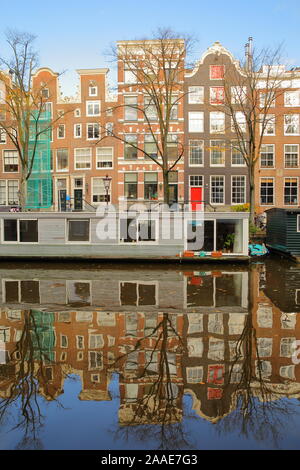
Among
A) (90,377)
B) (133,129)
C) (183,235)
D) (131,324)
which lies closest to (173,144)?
(133,129)

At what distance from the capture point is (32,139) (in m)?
37.2

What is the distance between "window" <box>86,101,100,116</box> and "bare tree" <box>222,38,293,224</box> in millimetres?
10446

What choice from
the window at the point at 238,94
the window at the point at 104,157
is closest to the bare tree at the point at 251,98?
the window at the point at 238,94

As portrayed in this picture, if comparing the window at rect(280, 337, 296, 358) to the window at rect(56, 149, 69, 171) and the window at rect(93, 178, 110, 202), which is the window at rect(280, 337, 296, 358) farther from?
the window at rect(56, 149, 69, 171)

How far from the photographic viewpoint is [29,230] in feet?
73.0

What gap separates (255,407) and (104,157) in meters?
32.1

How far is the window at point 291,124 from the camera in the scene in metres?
35.5

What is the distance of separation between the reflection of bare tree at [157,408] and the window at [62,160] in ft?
99.4

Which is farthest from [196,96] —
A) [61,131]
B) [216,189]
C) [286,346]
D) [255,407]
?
[255,407]

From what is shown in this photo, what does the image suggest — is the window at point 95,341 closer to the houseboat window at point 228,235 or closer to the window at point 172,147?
the houseboat window at point 228,235

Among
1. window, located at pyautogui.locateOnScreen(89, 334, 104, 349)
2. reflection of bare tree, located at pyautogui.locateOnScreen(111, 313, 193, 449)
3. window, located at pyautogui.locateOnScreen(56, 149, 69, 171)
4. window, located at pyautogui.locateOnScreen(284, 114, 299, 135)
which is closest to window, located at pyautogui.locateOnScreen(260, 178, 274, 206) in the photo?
window, located at pyautogui.locateOnScreen(284, 114, 299, 135)

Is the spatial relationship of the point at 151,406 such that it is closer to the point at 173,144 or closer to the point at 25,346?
the point at 25,346

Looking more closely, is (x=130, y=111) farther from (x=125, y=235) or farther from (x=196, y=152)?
(x=125, y=235)

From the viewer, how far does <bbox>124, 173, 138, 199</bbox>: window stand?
119ft
